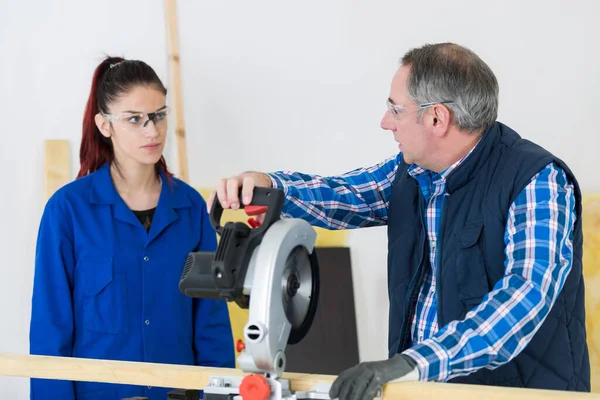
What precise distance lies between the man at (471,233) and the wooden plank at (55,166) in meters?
1.85

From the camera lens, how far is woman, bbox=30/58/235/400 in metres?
2.51

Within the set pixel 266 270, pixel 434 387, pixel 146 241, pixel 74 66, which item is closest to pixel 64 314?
pixel 146 241

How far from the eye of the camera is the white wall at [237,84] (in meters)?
3.58

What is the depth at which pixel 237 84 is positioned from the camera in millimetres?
3758

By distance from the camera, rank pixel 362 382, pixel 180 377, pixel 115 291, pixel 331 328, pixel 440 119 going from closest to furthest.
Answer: pixel 362 382
pixel 180 377
pixel 440 119
pixel 115 291
pixel 331 328

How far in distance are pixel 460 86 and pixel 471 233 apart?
38 cm

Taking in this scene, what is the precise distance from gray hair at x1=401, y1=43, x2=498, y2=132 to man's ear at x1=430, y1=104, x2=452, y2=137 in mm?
14

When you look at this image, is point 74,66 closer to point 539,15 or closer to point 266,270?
point 539,15

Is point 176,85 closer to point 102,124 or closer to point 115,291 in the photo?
point 102,124

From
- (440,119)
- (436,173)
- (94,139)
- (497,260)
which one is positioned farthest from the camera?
(94,139)

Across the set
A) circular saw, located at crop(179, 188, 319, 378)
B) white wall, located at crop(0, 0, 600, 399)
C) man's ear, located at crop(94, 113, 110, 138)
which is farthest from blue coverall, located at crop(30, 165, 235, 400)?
white wall, located at crop(0, 0, 600, 399)

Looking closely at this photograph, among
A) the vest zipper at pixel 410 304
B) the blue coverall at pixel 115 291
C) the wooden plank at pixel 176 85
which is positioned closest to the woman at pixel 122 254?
the blue coverall at pixel 115 291

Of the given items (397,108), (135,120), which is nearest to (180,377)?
(397,108)

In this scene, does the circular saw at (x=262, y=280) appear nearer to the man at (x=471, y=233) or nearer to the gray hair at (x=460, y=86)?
the man at (x=471, y=233)
